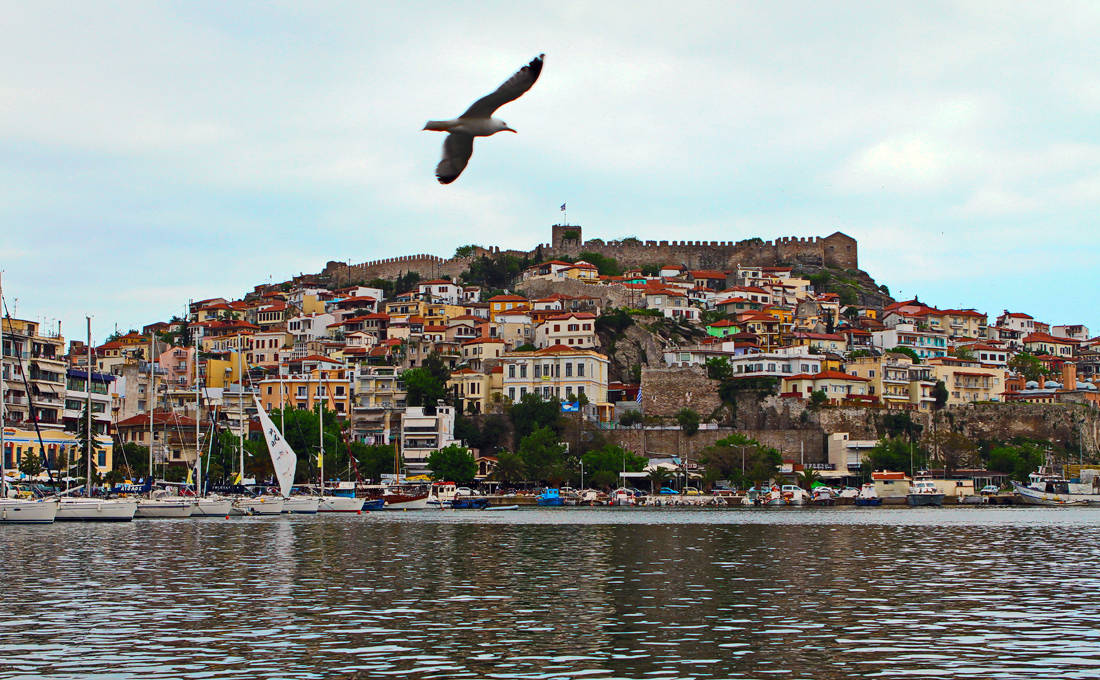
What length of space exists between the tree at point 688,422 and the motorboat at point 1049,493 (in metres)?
19.5

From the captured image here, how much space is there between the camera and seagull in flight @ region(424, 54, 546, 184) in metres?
12.3

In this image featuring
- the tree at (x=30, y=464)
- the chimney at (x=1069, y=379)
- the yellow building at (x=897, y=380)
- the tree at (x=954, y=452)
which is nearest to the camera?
the tree at (x=30, y=464)

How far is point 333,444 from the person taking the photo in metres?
76.1

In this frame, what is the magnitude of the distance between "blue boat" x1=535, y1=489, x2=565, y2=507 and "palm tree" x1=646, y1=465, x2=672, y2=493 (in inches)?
292

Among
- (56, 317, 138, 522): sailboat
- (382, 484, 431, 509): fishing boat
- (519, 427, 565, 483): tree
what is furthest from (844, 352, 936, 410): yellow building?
(56, 317, 138, 522): sailboat

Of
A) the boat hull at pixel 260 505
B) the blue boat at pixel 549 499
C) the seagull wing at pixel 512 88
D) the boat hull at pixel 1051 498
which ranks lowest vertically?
the boat hull at pixel 1051 498

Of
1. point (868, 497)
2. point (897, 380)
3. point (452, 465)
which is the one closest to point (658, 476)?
point (868, 497)

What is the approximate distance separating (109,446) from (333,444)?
11805 mm

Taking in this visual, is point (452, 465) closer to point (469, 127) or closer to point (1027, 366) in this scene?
point (1027, 366)

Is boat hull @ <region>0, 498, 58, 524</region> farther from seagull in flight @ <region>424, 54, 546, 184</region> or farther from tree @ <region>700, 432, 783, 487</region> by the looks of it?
tree @ <region>700, 432, 783, 487</region>

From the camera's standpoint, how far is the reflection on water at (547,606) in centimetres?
1681

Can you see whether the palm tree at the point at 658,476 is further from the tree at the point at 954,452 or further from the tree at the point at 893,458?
the tree at the point at 954,452

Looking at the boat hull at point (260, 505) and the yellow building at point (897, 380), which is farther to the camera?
the yellow building at point (897, 380)

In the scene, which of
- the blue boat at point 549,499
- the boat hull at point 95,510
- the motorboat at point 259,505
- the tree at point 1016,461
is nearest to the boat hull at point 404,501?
the blue boat at point 549,499
